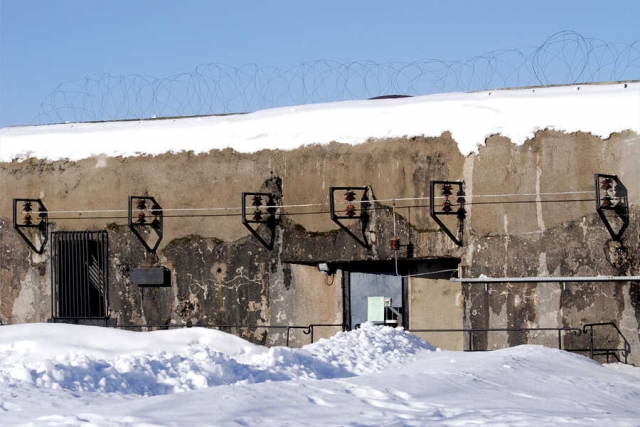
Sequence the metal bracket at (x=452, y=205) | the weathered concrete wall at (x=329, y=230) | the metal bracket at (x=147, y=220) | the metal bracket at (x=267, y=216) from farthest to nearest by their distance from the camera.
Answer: the metal bracket at (x=147, y=220), the metal bracket at (x=267, y=216), the metal bracket at (x=452, y=205), the weathered concrete wall at (x=329, y=230)

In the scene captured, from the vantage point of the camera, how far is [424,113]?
691 inches

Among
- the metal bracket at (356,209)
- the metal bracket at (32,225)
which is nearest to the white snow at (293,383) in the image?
the metal bracket at (356,209)

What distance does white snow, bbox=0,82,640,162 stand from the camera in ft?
53.0

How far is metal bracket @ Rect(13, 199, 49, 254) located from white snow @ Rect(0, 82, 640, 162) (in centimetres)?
95

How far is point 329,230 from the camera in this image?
59.9ft

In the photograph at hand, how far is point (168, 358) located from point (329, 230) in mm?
7563

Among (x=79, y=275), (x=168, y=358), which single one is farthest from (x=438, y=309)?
(x=168, y=358)

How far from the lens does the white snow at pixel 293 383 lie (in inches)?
308

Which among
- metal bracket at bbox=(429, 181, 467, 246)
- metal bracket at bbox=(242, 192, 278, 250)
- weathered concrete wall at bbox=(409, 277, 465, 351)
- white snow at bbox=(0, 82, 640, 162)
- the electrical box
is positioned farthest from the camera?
the electrical box

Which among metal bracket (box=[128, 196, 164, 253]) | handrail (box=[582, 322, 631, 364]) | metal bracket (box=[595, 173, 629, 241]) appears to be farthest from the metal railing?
metal bracket (box=[128, 196, 164, 253])

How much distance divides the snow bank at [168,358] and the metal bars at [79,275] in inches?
222

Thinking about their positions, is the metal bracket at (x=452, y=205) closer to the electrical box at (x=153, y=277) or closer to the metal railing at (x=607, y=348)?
A: the metal railing at (x=607, y=348)

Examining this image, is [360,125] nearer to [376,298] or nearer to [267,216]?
[267,216]

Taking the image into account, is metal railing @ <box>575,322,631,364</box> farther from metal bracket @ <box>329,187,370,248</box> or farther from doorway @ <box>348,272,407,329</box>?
metal bracket @ <box>329,187,370,248</box>
